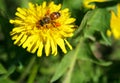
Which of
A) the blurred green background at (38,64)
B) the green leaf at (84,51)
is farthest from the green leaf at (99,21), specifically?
the green leaf at (84,51)

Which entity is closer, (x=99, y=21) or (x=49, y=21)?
(x=49, y=21)

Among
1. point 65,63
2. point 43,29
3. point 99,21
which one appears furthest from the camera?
point 65,63

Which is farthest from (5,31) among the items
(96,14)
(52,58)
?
(52,58)

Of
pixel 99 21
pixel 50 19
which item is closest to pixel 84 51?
pixel 99 21

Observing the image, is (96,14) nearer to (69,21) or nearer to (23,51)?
(69,21)

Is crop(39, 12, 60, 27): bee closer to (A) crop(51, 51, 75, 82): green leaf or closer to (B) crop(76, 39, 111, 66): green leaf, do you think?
(A) crop(51, 51, 75, 82): green leaf

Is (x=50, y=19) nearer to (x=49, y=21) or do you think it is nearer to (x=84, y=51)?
(x=49, y=21)
